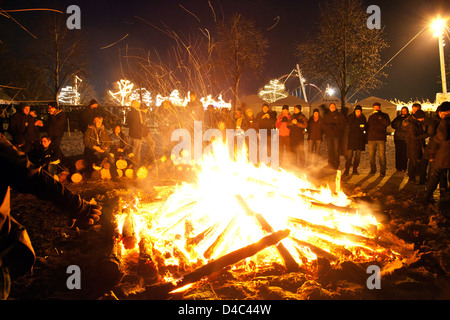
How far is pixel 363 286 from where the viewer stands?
9.46ft

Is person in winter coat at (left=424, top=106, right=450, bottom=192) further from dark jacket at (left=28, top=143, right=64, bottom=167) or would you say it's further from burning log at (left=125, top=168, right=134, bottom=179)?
dark jacket at (left=28, top=143, right=64, bottom=167)

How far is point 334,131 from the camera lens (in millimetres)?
8633

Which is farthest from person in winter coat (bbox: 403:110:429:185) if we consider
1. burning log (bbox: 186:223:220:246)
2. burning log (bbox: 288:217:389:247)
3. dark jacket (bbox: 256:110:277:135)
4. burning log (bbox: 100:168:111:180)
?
burning log (bbox: 100:168:111:180)

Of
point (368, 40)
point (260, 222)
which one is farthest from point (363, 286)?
point (368, 40)

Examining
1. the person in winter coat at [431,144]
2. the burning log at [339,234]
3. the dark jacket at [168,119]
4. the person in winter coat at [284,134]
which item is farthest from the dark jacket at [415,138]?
the dark jacket at [168,119]

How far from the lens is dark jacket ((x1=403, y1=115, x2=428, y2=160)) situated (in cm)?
703

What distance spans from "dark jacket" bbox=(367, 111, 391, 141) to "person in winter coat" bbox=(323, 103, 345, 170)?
867mm

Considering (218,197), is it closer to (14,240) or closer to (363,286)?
(363,286)

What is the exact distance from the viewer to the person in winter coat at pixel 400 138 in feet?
25.7

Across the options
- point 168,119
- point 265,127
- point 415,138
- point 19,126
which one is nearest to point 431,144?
point 415,138

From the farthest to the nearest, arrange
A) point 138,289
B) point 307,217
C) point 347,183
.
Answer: point 347,183, point 307,217, point 138,289

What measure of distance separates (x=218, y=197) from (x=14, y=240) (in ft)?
10.0

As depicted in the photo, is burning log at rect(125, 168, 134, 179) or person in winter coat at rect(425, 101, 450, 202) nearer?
person in winter coat at rect(425, 101, 450, 202)
